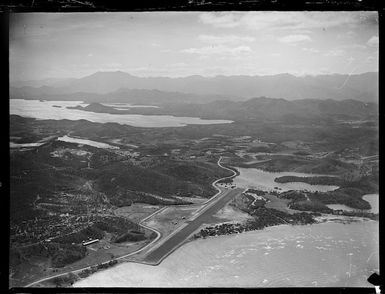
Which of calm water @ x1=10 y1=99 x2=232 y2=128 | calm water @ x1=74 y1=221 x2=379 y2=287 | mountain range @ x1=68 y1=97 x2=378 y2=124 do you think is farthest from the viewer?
mountain range @ x1=68 y1=97 x2=378 y2=124

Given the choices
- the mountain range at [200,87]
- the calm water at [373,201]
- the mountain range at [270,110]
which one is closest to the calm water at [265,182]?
the calm water at [373,201]

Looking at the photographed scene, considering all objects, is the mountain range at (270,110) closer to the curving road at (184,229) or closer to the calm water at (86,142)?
the calm water at (86,142)

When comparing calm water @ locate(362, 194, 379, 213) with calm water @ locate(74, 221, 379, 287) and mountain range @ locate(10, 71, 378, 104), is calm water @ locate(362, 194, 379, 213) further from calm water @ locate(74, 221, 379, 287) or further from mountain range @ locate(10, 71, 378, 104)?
mountain range @ locate(10, 71, 378, 104)

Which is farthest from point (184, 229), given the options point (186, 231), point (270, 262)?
point (270, 262)

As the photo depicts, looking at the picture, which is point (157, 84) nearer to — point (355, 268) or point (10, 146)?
point (10, 146)

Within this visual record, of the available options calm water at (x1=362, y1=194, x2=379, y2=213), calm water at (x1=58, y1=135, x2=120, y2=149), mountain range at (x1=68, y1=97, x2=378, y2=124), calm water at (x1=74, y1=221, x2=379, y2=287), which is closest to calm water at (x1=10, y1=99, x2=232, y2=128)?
mountain range at (x1=68, y1=97, x2=378, y2=124)

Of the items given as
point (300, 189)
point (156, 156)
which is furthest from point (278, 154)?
point (156, 156)

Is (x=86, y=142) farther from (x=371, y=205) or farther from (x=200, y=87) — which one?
(x=371, y=205)
